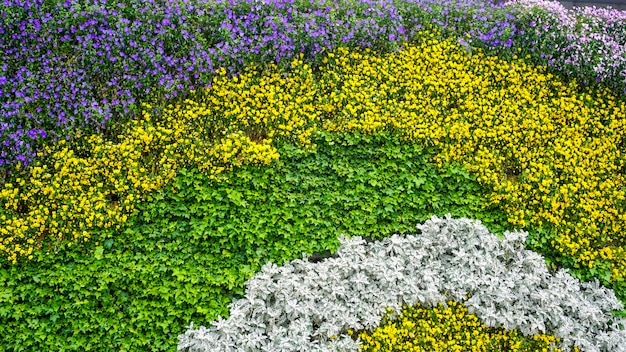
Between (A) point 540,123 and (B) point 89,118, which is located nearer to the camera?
(B) point 89,118

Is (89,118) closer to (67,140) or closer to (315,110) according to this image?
(67,140)

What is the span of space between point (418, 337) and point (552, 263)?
1828 millimetres

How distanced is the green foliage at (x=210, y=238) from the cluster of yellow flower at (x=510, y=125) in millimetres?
317

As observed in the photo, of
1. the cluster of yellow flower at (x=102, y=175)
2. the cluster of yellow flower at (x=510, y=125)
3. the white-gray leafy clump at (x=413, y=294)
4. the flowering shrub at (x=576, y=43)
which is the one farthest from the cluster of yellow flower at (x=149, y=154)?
the flowering shrub at (x=576, y=43)

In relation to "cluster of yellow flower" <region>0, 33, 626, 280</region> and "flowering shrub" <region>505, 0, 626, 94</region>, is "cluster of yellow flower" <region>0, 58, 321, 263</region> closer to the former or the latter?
"cluster of yellow flower" <region>0, 33, 626, 280</region>

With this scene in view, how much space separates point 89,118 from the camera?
22.9 feet

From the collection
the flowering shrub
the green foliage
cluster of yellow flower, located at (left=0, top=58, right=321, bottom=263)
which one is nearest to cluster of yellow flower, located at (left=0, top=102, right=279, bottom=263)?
cluster of yellow flower, located at (left=0, top=58, right=321, bottom=263)

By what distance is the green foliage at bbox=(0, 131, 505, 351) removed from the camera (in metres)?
6.07

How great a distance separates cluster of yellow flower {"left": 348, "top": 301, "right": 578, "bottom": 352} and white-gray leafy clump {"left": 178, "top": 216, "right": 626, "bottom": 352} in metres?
0.10

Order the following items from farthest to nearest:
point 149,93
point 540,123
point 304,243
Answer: point 540,123, point 149,93, point 304,243

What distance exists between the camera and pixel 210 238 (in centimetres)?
655

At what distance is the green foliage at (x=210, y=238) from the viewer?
6.07 m

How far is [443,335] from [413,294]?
510 mm

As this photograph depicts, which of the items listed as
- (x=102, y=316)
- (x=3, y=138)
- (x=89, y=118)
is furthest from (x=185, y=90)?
(x=102, y=316)
